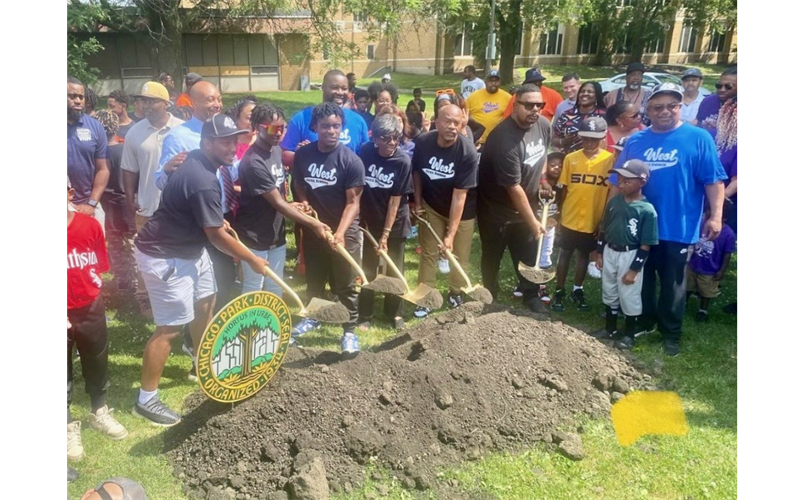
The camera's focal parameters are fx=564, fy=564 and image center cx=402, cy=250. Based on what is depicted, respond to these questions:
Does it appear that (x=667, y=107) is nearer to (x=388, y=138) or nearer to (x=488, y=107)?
(x=388, y=138)

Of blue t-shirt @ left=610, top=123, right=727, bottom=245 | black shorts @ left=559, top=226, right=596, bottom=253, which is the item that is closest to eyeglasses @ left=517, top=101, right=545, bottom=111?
blue t-shirt @ left=610, top=123, right=727, bottom=245

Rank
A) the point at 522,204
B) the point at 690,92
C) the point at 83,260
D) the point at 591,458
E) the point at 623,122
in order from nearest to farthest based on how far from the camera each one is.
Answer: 1. the point at 83,260
2. the point at 591,458
3. the point at 522,204
4. the point at 623,122
5. the point at 690,92

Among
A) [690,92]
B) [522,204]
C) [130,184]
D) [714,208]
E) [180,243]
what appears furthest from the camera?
[690,92]

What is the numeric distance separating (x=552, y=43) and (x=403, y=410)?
44.5m

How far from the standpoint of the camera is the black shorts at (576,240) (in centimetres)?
→ 569

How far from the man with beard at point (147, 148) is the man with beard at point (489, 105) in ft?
15.3

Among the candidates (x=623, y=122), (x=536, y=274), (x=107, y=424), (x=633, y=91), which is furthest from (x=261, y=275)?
(x=633, y=91)

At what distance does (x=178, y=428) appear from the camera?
12.5 ft

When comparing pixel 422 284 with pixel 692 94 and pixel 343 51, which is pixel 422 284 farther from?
pixel 343 51

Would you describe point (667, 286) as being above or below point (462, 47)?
below

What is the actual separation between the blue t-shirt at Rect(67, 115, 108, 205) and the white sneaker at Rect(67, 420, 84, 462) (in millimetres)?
2471

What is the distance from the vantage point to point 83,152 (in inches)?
209

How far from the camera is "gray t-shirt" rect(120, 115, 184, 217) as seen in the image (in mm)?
5195

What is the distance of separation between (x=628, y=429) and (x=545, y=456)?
0.74m
